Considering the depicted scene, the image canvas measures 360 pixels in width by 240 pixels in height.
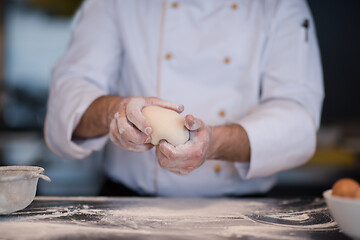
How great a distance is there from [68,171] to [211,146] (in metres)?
2.09

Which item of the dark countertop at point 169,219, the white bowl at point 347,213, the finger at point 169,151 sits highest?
the finger at point 169,151

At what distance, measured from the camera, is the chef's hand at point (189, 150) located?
1.12 metres

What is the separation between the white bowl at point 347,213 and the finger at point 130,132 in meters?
0.47

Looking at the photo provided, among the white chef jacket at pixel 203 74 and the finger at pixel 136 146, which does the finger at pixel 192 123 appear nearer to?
the finger at pixel 136 146

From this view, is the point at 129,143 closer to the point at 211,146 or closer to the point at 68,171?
the point at 211,146

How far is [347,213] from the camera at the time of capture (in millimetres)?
912

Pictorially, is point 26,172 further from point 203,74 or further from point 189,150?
point 203,74

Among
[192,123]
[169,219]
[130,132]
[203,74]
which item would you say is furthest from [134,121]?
[203,74]

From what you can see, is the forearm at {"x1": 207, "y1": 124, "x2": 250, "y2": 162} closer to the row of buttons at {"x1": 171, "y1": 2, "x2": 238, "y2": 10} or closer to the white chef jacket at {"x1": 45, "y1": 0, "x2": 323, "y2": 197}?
the white chef jacket at {"x1": 45, "y1": 0, "x2": 323, "y2": 197}

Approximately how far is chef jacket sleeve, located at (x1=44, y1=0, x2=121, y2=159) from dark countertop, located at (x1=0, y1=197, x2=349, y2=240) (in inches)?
9.7

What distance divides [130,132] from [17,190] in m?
0.30

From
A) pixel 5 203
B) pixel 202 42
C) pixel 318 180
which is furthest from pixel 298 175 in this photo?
pixel 5 203

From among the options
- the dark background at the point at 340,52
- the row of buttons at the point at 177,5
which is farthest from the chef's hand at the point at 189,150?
the dark background at the point at 340,52

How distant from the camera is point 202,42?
5.13 ft
